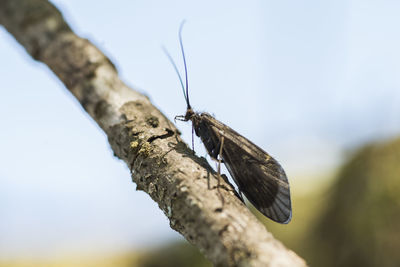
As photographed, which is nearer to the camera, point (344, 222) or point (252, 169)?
point (252, 169)

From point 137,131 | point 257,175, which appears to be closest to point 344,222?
point 257,175

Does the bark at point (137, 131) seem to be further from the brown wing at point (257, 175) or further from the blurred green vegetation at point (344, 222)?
the blurred green vegetation at point (344, 222)

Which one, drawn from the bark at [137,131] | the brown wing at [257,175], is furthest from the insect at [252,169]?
the bark at [137,131]

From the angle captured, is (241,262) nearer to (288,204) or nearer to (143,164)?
(143,164)

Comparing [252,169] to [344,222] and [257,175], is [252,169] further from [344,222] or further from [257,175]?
[344,222]

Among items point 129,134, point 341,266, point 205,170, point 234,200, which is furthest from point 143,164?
point 341,266

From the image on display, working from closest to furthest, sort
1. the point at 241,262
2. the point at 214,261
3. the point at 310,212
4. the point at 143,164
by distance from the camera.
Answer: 1. the point at 241,262
2. the point at 214,261
3. the point at 143,164
4. the point at 310,212
